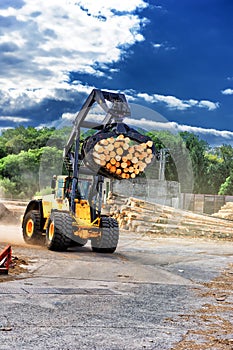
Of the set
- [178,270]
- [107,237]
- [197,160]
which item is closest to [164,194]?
[107,237]

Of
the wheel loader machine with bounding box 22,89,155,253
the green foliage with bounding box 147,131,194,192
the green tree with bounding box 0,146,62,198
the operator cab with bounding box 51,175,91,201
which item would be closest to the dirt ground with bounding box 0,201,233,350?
the wheel loader machine with bounding box 22,89,155,253

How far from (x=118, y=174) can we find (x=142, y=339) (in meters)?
7.66

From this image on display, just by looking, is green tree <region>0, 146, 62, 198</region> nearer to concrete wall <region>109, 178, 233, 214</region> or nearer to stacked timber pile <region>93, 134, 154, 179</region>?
concrete wall <region>109, 178, 233, 214</region>

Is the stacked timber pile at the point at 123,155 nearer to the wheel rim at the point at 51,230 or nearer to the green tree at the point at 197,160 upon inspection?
the wheel rim at the point at 51,230

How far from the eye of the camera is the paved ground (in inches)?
236

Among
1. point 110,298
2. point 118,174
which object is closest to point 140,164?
point 118,174

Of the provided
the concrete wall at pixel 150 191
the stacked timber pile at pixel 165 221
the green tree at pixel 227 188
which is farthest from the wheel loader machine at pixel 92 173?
the green tree at pixel 227 188

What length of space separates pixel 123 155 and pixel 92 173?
1616 millimetres

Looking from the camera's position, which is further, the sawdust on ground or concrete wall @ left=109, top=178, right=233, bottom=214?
concrete wall @ left=109, top=178, right=233, bottom=214

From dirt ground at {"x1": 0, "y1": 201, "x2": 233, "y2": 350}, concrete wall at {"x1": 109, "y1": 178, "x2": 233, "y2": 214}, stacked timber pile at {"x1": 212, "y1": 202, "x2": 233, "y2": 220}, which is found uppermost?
concrete wall at {"x1": 109, "y1": 178, "x2": 233, "y2": 214}

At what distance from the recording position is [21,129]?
6394cm

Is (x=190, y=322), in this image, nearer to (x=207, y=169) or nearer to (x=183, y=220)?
(x=183, y=220)

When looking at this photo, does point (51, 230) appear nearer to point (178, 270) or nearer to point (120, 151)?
point (120, 151)

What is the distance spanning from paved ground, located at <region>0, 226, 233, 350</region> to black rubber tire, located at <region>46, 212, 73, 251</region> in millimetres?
325
